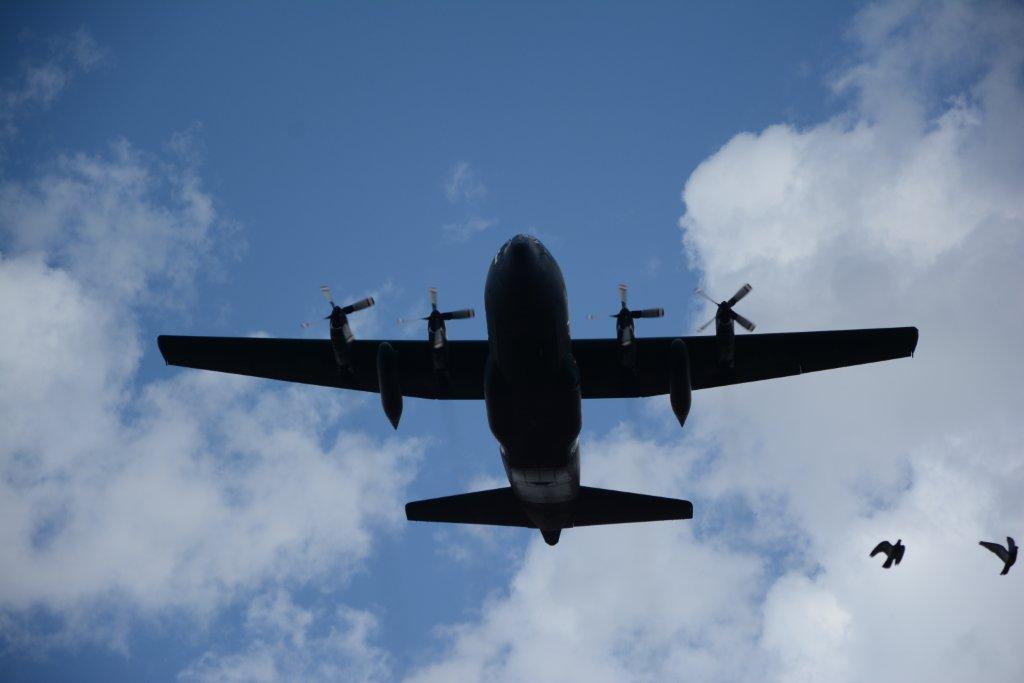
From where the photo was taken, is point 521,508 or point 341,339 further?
point 521,508

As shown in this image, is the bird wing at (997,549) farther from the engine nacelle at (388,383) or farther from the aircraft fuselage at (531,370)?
the engine nacelle at (388,383)

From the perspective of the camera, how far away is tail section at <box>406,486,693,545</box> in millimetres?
28391

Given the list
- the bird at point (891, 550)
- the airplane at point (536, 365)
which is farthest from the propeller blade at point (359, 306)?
the bird at point (891, 550)

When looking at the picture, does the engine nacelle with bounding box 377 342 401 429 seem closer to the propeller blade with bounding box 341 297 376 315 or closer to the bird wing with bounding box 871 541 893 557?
the propeller blade with bounding box 341 297 376 315

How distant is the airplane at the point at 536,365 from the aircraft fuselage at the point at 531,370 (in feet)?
0.11

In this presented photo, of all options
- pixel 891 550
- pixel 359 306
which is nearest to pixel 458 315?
pixel 359 306

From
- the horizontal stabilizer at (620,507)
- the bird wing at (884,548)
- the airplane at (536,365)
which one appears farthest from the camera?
the horizontal stabilizer at (620,507)

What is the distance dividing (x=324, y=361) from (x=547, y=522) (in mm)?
9159

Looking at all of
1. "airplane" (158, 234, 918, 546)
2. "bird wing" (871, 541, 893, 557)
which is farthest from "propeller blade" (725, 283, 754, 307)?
"bird wing" (871, 541, 893, 557)

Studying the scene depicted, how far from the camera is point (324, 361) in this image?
27750 millimetres

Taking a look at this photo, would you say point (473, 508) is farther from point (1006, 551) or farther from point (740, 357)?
point (1006, 551)

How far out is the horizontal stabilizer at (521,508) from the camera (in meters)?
28.4

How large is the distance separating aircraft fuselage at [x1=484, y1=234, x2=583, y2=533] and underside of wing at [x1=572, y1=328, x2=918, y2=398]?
10.1ft

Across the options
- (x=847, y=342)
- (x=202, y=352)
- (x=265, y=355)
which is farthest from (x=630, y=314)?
(x=202, y=352)
